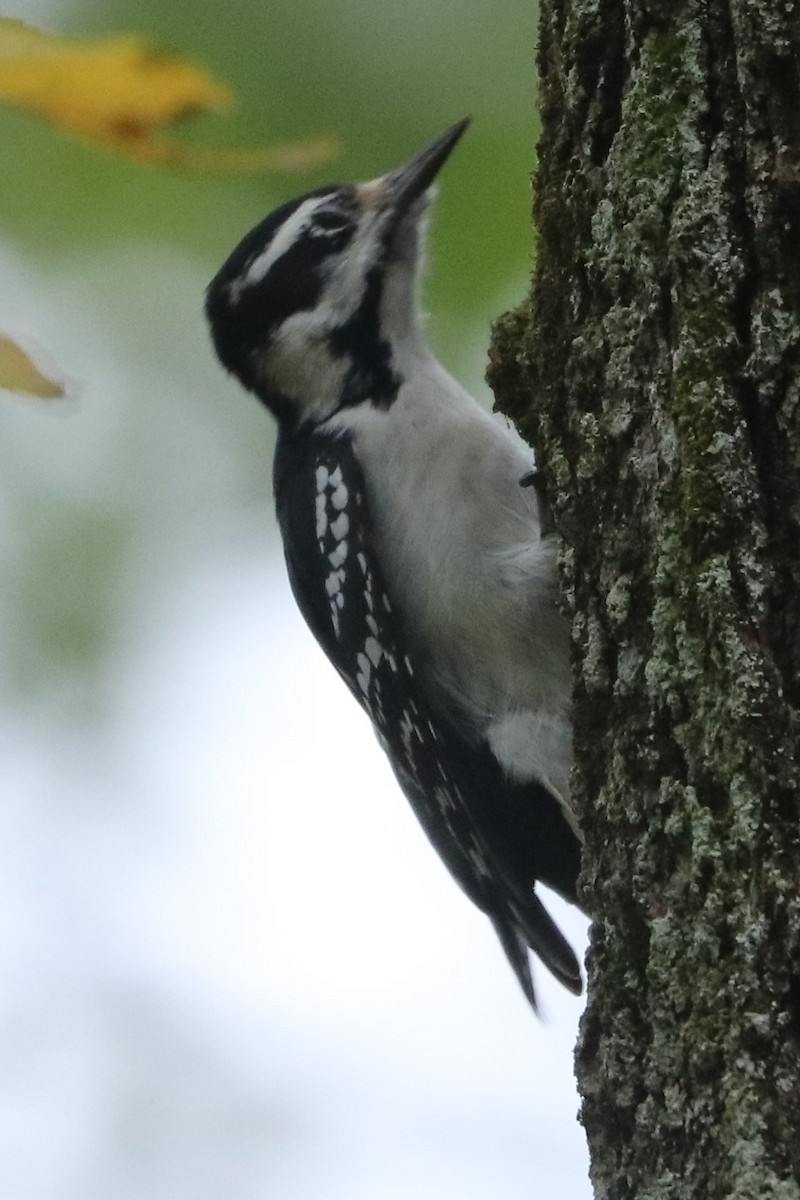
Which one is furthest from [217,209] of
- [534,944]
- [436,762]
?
[534,944]

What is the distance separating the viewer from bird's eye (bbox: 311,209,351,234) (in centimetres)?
386

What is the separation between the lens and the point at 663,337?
207 centimetres

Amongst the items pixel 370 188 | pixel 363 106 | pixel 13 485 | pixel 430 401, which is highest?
pixel 13 485

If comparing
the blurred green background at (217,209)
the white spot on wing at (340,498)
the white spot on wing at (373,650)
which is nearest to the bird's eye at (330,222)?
the blurred green background at (217,209)

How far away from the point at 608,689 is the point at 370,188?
215cm

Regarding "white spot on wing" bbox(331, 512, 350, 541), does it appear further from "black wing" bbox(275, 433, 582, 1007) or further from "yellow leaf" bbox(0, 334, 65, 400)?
"yellow leaf" bbox(0, 334, 65, 400)

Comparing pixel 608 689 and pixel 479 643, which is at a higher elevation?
pixel 479 643

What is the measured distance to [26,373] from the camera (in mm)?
951

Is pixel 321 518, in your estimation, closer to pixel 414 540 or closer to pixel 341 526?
pixel 341 526

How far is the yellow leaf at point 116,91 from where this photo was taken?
0.86 m

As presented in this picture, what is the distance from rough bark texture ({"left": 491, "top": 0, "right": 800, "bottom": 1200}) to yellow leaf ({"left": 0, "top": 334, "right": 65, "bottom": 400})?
1.11 meters

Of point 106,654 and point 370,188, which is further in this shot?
point 106,654

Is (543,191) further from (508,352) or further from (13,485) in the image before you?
(13,485)

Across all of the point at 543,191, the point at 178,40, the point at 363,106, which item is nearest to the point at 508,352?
the point at 543,191
